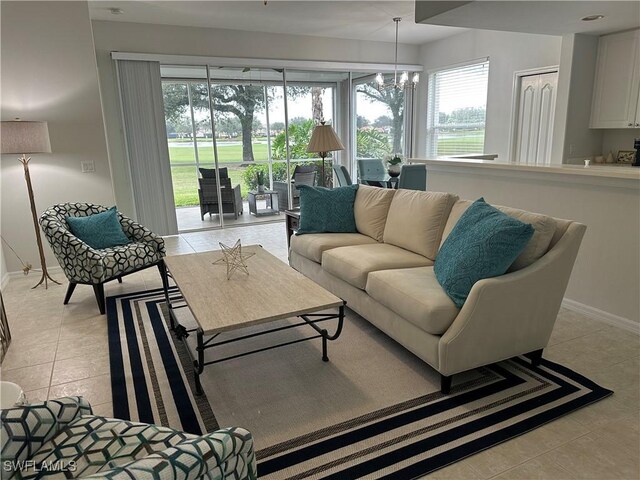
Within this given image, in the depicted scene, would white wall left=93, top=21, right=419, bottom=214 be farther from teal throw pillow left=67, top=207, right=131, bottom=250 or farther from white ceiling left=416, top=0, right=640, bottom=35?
white ceiling left=416, top=0, right=640, bottom=35

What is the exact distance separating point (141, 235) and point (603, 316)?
376 centimetres

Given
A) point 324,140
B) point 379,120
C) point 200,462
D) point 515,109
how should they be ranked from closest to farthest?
point 200,462
point 324,140
point 515,109
point 379,120

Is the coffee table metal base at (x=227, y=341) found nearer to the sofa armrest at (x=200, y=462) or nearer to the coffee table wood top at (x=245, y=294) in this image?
the coffee table wood top at (x=245, y=294)

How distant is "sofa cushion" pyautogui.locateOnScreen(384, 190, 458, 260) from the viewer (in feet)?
9.77

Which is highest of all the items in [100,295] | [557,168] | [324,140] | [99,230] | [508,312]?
[324,140]

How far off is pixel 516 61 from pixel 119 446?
6352 mm

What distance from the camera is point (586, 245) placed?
3.07 m

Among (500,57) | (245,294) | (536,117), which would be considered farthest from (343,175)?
(245,294)

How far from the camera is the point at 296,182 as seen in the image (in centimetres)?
700

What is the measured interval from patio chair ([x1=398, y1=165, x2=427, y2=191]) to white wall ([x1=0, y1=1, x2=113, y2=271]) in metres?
3.33

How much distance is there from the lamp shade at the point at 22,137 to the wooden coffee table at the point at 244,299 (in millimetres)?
1830

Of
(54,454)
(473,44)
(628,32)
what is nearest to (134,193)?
(54,454)

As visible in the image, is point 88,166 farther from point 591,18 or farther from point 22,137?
point 591,18

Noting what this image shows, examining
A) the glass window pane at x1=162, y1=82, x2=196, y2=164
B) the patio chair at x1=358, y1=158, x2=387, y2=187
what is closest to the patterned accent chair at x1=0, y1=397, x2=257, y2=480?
the glass window pane at x1=162, y1=82, x2=196, y2=164
